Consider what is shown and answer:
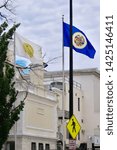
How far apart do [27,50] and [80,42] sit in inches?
295

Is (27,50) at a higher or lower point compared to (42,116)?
higher

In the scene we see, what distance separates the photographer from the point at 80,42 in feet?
94.2

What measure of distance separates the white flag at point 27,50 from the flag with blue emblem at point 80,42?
5.65 m

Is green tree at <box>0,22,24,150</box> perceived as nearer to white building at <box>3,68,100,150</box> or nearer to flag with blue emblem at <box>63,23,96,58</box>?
flag with blue emblem at <box>63,23,96,58</box>

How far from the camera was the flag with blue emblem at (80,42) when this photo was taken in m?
28.4

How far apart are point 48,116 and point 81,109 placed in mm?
20452

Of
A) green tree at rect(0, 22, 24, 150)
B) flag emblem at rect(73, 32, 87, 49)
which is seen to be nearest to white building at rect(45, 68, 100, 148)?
flag emblem at rect(73, 32, 87, 49)

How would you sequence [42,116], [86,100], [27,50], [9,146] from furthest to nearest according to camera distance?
[86,100] → [42,116] → [9,146] → [27,50]

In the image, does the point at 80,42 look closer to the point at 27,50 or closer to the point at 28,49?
the point at 27,50

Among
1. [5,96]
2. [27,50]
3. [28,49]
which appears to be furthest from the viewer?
[28,49]

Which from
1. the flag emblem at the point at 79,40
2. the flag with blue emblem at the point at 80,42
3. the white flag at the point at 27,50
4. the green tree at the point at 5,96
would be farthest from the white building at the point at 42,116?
the green tree at the point at 5,96

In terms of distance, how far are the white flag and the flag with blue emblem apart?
5.65 m

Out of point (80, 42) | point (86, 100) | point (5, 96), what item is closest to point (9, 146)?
point (80, 42)

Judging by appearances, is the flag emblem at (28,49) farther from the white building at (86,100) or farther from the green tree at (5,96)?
the white building at (86,100)
